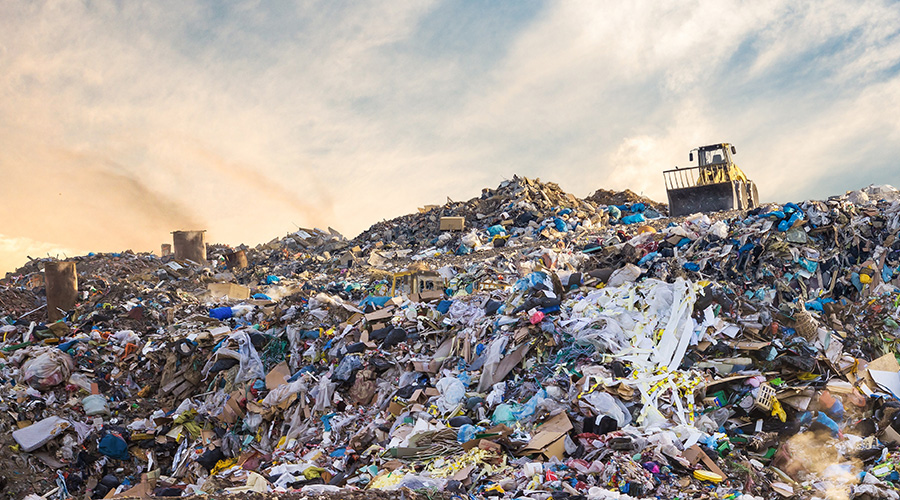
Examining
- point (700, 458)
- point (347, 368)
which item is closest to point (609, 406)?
point (700, 458)

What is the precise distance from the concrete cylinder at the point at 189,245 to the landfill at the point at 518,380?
5.44 metres

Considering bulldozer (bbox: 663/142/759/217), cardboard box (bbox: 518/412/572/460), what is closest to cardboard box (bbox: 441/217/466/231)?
bulldozer (bbox: 663/142/759/217)

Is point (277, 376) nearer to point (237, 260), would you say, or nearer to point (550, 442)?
point (550, 442)

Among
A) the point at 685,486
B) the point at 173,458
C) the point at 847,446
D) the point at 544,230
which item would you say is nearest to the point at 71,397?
the point at 173,458

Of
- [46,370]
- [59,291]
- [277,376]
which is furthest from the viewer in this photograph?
[59,291]

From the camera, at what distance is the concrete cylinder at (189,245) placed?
690 inches

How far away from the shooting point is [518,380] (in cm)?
659

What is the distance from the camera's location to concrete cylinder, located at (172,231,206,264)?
57.5ft

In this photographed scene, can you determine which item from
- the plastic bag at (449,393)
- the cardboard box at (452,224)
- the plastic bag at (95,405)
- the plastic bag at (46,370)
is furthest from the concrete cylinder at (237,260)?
the plastic bag at (449,393)

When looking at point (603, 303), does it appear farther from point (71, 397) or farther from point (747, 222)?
point (71, 397)

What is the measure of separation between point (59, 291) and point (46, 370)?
3883 millimetres

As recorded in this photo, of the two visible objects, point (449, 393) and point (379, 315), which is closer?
point (449, 393)

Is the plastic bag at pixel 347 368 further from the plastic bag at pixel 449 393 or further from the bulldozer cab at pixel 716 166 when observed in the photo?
the bulldozer cab at pixel 716 166

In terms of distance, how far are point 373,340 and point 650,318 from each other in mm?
3414
